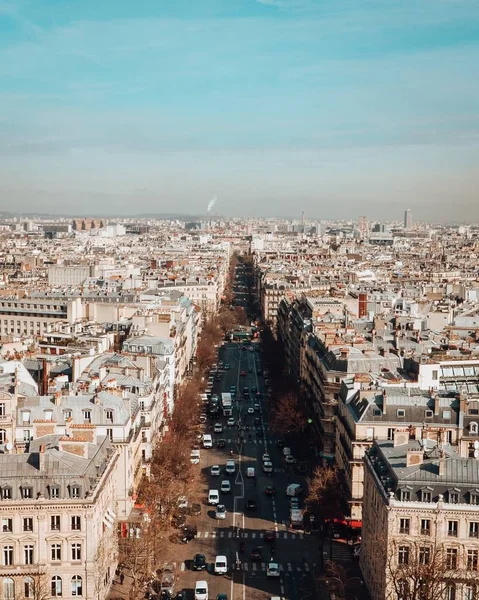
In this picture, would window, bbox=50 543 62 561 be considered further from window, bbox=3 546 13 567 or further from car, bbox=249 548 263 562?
car, bbox=249 548 263 562

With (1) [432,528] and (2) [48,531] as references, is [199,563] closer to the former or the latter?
(2) [48,531]

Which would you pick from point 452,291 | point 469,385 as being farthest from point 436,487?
point 452,291

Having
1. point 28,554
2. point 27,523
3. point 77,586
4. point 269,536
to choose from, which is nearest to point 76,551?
point 77,586

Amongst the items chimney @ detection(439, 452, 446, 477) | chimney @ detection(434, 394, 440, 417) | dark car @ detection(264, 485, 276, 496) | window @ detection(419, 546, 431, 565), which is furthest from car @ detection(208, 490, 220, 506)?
chimney @ detection(439, 452, 446, 477)

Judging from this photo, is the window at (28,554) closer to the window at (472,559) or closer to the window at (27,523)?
the window at (27,523)

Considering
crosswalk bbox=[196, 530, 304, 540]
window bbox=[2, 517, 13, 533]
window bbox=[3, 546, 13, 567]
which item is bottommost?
crosswalk bbox=[196, 530, 304, 540]
